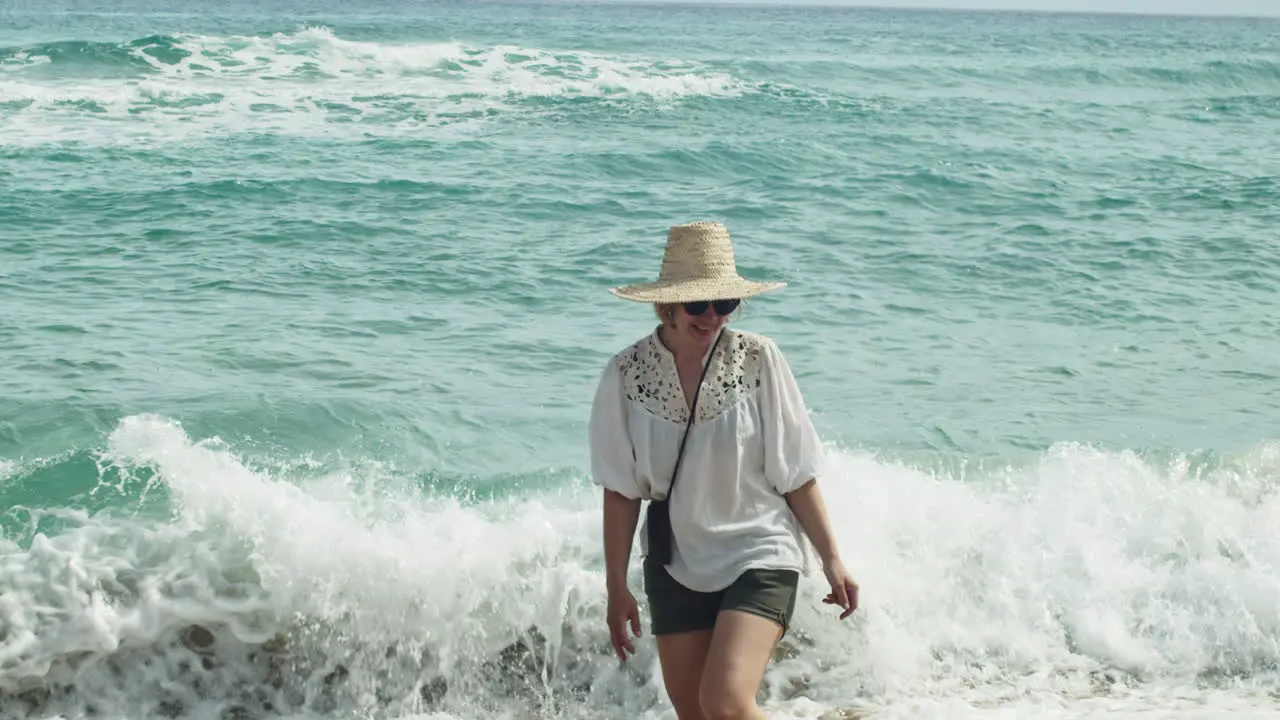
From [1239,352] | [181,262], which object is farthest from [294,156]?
[1239,352]

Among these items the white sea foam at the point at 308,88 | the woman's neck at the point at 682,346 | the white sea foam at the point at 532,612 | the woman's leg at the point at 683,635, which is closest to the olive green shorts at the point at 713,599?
the woman's leg at the point at 683,635

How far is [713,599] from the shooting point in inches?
149

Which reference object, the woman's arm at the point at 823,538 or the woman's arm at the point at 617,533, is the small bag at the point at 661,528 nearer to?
the woman's arm at the point at 617,533

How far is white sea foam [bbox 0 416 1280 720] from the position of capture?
579cm

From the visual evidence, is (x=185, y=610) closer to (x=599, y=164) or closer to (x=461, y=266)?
(x=461, y=266)

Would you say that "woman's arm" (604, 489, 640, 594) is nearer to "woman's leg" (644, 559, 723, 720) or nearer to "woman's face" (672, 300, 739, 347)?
"woman's leg" (644, 559, 723, 720)

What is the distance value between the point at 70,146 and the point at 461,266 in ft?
24.8

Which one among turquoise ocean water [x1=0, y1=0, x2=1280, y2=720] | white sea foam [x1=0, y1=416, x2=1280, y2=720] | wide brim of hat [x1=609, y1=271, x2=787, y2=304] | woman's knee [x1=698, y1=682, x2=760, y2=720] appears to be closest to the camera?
woman's knee [x1=698, y1=682, x2=760, y2=720]

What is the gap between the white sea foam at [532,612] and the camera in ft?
19.0

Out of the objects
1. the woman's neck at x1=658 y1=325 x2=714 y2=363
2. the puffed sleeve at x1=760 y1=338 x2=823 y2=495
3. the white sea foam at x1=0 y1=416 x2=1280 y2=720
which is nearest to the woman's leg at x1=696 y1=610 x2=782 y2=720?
the puffed sleeve at x1=760 y1=338 x2=823 y2=495

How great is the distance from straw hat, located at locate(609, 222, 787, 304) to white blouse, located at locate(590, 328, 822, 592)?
0.13 m

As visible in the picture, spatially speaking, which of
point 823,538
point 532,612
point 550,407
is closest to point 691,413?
point 823,538

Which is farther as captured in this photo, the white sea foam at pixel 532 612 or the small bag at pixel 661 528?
the white sea foam at pixel 532 612

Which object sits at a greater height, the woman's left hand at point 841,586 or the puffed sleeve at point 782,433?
the puffed sleeve at point 782,433
